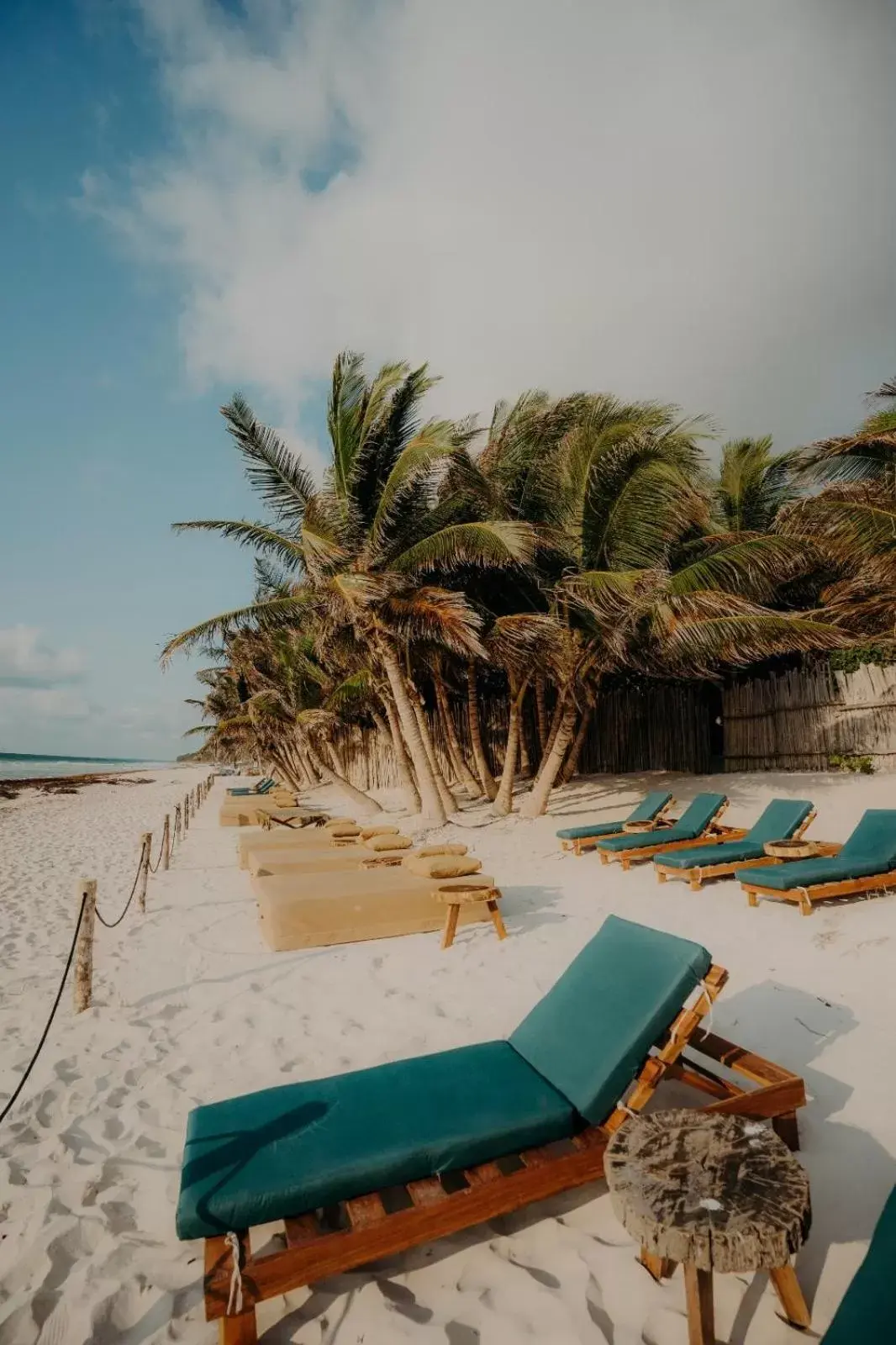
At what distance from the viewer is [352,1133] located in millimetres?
2359

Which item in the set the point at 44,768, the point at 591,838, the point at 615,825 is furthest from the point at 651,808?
the point at 44,768

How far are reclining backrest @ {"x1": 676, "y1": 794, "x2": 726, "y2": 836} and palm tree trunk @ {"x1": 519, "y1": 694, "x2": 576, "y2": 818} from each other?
292 cm

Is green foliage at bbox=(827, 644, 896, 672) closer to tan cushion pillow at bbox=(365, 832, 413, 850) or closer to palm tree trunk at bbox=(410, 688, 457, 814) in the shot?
palm tree trunk at bbox=(410, 688, 457, 814)

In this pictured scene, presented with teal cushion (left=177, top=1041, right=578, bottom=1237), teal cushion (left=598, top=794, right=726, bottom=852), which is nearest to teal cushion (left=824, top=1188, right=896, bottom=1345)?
teal cushion (left=177, top=1041, right=578, bottom=1237)

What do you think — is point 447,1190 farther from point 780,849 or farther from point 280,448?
point 280,448

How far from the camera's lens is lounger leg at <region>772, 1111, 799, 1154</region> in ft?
8.32

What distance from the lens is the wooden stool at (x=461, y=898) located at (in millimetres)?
5352

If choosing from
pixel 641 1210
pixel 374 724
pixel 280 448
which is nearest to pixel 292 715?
pixel 374 724

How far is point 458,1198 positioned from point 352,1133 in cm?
44

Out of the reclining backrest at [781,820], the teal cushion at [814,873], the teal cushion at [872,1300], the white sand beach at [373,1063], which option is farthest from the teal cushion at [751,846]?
the teal cushion at [872,1300]

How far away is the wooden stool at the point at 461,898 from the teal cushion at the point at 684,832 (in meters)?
2.79

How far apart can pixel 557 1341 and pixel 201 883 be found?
816 centimetres

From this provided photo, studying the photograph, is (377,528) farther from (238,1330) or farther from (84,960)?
(238,1330)

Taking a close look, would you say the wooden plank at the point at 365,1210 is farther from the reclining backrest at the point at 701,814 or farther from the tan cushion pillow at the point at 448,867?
the reclining backrest at the point at 701,814
